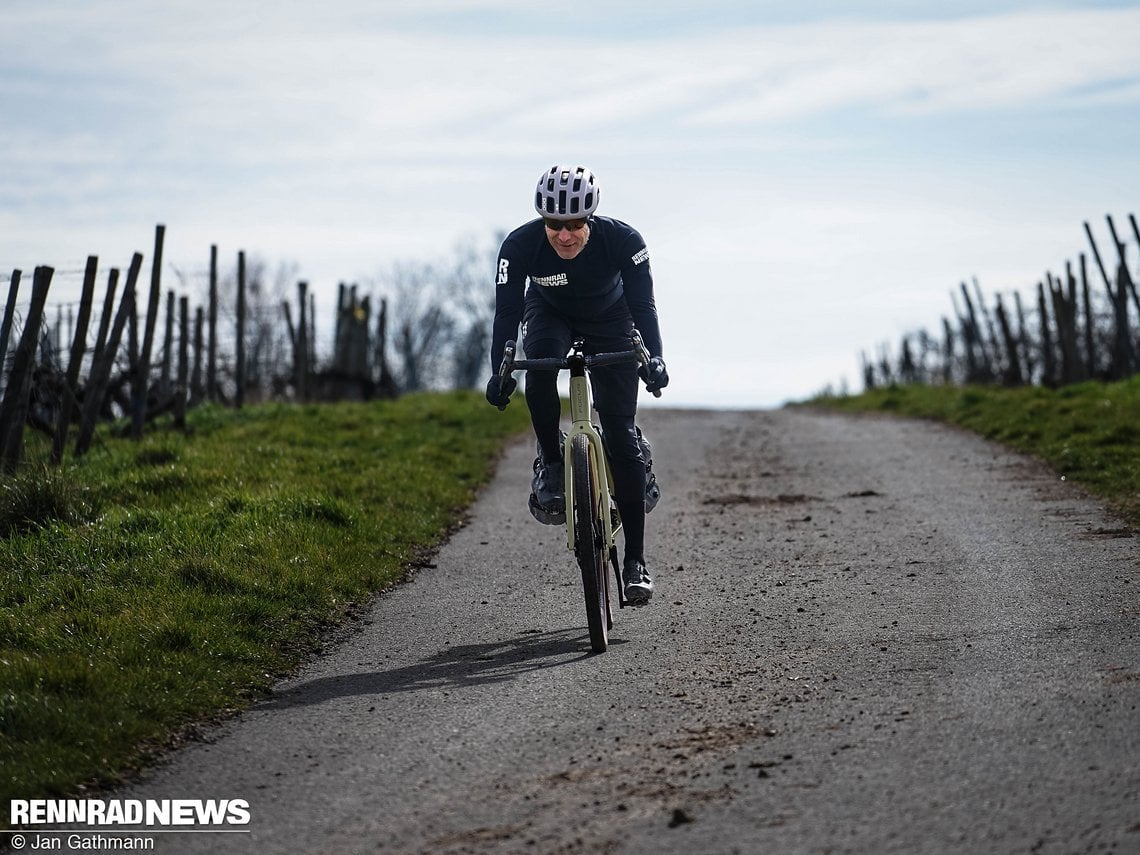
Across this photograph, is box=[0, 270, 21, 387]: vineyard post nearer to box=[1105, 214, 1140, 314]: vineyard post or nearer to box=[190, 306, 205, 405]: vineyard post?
box=[190, 306, 205, 405]: vineyard post

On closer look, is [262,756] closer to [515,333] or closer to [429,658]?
[429,658]

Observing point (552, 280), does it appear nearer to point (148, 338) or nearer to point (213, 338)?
point (148, 338)

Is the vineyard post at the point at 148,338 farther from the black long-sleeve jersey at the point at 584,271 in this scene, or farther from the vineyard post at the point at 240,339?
the black long-sleeve jersey at the point at 584,271

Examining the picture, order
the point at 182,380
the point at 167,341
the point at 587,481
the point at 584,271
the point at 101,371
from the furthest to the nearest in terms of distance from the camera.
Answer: the point at 167,341, the point at 182,380, the point at 101,371, the point at 584,271, the point at 587,481

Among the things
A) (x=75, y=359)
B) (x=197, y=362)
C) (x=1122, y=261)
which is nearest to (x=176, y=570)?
(x=75, y=359)

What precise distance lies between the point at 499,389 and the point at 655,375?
80 cm

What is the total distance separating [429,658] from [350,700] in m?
0.96

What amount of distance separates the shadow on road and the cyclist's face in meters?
2.04

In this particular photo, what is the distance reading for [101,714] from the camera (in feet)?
19.2

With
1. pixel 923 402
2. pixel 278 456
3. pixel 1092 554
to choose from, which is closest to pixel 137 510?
pixel 278 456

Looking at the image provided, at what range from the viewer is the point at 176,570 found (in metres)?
8.70

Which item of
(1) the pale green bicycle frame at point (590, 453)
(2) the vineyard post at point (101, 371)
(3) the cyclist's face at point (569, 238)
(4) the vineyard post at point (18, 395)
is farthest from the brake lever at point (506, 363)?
(2) the vineyard post at point (101, 371)

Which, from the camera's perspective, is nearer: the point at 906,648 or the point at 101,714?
the point at 101,714

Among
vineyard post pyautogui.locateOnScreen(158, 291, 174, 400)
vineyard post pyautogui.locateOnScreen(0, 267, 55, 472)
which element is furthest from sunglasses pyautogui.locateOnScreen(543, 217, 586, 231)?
vineyard post pyautogui.locateOnScreen(158, 291, 174, 400)
